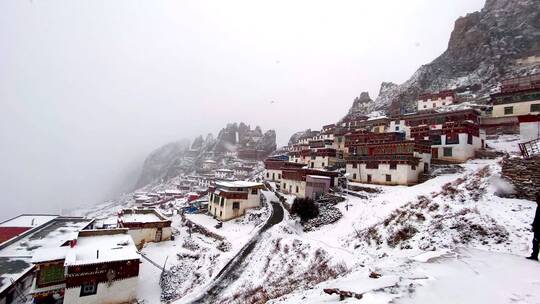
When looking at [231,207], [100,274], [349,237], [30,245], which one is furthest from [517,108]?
[30,245]

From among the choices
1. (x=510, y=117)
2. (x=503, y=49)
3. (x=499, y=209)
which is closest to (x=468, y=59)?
(x=503, y=49)

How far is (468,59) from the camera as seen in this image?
8544 centimetres

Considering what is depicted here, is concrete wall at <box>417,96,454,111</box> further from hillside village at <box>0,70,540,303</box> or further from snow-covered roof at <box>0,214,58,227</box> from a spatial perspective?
snow-covered roof at <box>0,214,58,227</box>

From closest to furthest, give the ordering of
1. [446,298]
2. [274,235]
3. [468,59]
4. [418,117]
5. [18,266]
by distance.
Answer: [446,298] → [18,266] → [274,235] → [418,117] → [468,59]

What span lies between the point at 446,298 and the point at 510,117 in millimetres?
54650

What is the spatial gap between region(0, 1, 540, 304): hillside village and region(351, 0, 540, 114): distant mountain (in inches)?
797

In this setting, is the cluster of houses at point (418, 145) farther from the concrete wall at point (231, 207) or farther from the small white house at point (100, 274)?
the small white house at point (100, 274)

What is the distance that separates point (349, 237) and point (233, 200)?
74.8ft

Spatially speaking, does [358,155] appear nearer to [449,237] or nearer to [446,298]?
[449,237]

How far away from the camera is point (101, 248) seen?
23.9m

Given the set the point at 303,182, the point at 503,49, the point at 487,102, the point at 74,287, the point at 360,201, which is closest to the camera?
the point at 74,287

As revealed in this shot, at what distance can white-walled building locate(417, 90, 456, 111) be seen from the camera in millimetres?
66375

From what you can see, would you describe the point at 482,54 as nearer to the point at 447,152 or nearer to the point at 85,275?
the point at 447,152

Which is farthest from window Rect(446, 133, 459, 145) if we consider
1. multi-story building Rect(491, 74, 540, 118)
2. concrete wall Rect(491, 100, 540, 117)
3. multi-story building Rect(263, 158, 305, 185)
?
multi-story building Rect(263, 158, 305, 185)
